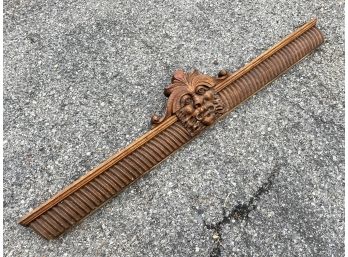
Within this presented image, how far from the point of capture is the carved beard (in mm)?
2564

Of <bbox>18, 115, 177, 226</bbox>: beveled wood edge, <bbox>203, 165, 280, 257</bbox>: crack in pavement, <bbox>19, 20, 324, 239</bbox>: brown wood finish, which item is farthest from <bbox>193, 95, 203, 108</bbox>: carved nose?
<bbox>203, 165, 280, 257</bbox>: crack in pavement

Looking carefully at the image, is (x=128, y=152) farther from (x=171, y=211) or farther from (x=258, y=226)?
(x=258, y=226)

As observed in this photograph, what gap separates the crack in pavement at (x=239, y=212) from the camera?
236 cm

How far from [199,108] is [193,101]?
0.06 m

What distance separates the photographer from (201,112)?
260cm

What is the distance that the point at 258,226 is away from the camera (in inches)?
94.6

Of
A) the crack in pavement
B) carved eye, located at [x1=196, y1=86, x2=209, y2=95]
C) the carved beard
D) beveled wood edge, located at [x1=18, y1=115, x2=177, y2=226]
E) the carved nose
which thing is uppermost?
carved eye, located at [x1=196, y1=86, x2=209, y2=95]

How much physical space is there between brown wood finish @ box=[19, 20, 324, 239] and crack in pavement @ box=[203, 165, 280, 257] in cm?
48

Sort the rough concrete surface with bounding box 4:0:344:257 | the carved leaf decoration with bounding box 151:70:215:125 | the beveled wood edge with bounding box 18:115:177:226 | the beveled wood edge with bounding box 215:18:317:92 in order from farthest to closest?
the beveled wood edge with bounding box 215:18:317:92, the carved leaf decoration with bounding box 151:70:215:125, the rough concrete surface with bounding box 4:0:344:257, the beveled wood edge with bounding box 18:115:177:226

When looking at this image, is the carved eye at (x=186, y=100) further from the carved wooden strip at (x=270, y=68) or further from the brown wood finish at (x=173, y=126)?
the carved wooden strip at (x=270, y=68)

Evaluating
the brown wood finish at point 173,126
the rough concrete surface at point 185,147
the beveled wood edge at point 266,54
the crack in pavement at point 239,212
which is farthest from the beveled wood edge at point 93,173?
the crack in pavement at point 239,212

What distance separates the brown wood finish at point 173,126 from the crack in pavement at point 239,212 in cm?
48

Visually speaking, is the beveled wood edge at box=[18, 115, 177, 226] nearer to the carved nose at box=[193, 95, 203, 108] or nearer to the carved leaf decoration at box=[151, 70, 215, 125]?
the carved leaf decoration at box=[151, 70, 215, 125]

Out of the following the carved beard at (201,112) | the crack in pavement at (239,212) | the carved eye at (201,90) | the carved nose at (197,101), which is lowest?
the crack in pavement at (239,212)
